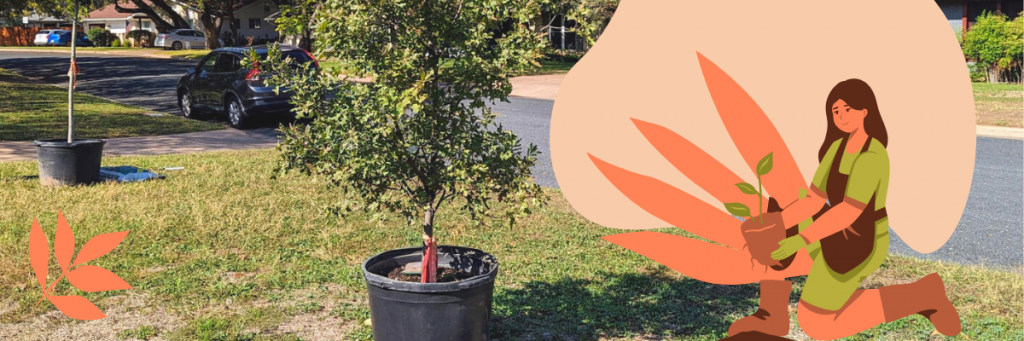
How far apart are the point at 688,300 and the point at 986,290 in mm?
2094

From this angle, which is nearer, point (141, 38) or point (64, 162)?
point (64, 162)

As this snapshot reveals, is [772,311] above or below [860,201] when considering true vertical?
below

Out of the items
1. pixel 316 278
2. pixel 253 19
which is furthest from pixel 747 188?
pixel 253 19

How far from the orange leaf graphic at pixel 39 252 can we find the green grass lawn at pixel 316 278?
0.07 metres

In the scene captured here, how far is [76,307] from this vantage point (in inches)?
212

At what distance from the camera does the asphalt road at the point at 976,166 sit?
703 cm

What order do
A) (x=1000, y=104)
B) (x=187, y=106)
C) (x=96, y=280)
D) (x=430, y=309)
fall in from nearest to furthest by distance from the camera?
(x=430, y=309), (x=96, y=280), (x=187, y=106), (x=1000, y=104)

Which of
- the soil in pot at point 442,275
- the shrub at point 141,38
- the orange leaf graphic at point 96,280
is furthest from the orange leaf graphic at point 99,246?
the shrub at point 141,38

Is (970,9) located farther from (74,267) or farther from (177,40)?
(177,40)

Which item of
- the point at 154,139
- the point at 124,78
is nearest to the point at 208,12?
the point at 124,78

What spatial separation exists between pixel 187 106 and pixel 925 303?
52.6 ft

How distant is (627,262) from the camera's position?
648cm

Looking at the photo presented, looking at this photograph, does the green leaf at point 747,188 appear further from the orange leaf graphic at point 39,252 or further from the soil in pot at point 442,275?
the orange leaf graphic at point 39,252

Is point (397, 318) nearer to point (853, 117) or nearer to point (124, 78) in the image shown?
point (853, 117)
